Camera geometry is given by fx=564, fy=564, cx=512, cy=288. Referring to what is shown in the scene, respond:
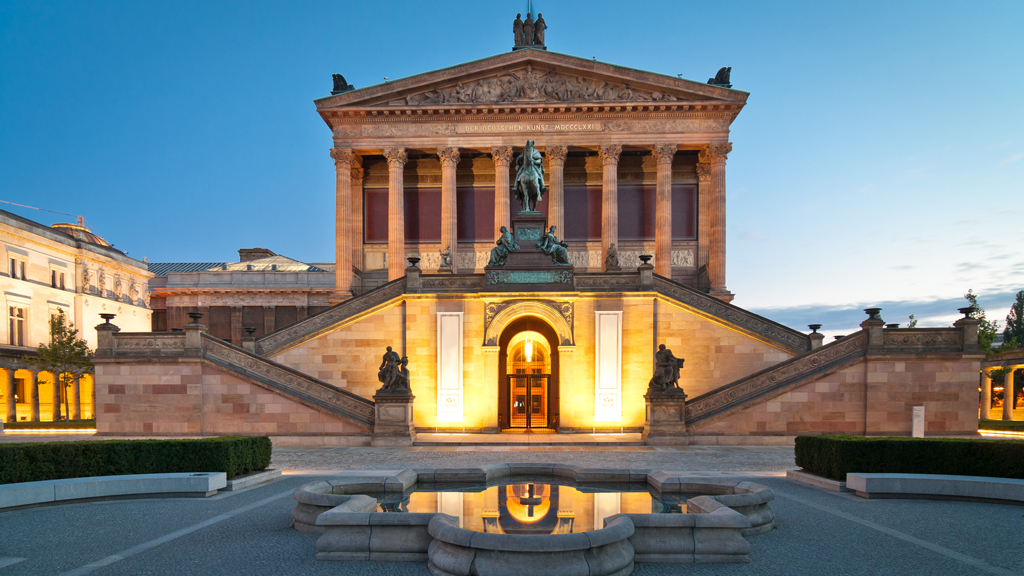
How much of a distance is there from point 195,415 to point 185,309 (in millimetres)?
47981

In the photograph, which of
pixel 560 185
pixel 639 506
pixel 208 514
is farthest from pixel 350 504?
pixel 560 185

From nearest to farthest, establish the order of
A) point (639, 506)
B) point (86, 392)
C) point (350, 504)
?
point (350, 504)
point (639, 506)
point (86, 392)

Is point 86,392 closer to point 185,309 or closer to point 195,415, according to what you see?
point 185,309

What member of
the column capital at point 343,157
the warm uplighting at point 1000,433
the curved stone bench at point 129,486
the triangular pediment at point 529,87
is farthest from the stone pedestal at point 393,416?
the triangular pediment at point 529,87

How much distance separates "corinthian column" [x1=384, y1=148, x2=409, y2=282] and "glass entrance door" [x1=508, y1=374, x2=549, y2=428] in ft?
60.1

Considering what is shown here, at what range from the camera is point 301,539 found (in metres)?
9.57

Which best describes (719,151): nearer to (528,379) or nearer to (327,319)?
(528,379)

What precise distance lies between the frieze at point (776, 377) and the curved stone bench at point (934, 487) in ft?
33.8

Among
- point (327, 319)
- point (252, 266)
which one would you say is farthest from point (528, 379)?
point (252, 266)

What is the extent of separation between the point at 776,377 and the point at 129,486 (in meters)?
22.6

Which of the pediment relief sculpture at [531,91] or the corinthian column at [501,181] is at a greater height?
the pediment relief sculpture at [531,91]

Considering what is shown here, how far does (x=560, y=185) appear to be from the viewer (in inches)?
1697

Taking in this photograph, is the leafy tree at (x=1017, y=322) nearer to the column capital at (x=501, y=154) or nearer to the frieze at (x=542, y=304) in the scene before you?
the column capital at (x=501, y=154)

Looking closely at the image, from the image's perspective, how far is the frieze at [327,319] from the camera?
28.5 meters
